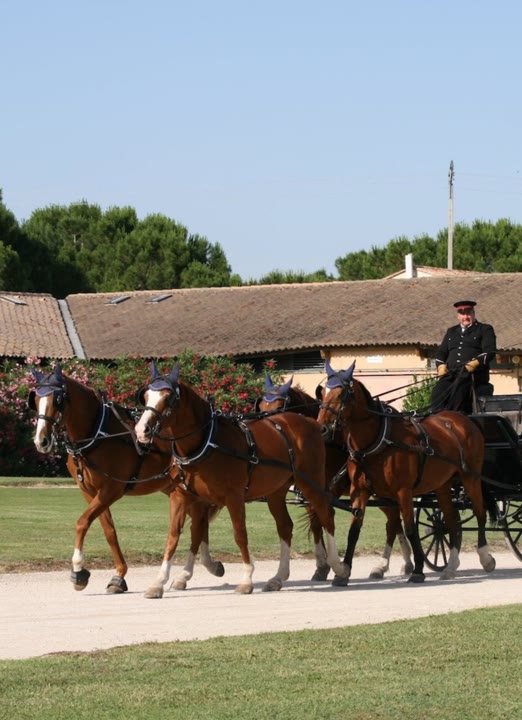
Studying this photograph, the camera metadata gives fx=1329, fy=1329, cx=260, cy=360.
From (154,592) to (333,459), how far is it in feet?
11.6

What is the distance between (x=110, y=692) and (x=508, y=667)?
260cm

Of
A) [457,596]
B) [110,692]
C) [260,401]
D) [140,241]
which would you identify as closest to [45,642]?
[110,692]

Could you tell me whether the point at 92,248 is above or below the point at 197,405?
above

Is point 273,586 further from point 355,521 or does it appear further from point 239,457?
point 239,457

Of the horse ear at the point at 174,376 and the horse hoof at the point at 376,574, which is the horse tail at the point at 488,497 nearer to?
the horse hoof at the point at 376,574

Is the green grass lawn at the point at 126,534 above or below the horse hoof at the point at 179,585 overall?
below

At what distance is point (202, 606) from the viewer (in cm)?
1231

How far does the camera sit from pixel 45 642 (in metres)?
9.89

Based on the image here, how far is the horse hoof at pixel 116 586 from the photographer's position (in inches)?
526

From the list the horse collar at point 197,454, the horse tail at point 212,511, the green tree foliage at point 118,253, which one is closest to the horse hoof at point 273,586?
the horse tail at point 212,511

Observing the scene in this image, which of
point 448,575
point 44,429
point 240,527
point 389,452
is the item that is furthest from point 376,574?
point 44,429

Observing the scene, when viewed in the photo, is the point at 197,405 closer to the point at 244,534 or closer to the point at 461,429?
the point at 244,534

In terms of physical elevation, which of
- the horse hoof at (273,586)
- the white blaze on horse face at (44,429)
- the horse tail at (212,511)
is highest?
the white blaze on horse face at (44,429)

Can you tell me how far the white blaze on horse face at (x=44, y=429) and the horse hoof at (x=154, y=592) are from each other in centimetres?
168
